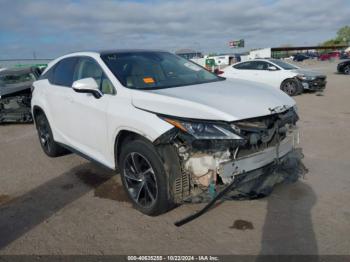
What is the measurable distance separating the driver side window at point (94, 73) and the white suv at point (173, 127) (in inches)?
0.5

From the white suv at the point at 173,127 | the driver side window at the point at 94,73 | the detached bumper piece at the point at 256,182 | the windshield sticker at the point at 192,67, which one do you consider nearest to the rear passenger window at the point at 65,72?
the driver side window at the point at 94,73

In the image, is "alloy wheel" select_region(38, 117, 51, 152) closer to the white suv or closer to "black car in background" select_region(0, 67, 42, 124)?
the white suv

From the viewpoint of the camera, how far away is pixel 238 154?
3172 mm

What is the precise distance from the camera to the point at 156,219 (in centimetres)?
354

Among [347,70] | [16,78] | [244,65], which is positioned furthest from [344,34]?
[16,78]

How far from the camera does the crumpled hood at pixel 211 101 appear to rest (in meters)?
3.03

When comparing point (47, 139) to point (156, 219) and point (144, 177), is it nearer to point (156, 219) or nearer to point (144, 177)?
point (144, 177)

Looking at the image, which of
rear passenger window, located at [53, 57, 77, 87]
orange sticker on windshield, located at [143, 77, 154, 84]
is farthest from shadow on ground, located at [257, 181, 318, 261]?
rear passenger window, located at [53, 57, 77, 87]

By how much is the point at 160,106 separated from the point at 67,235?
161 centimetres

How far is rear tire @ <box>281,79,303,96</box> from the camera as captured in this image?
1248 cm

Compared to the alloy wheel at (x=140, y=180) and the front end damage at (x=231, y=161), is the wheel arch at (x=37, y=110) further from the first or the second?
the front end damage at (x=231, y=161)

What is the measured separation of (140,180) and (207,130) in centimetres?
106

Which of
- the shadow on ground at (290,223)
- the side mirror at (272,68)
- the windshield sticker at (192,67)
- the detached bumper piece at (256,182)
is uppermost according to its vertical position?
the windshield sticker at (192,67)

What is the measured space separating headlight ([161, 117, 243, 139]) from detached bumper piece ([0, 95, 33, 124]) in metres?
7.32
